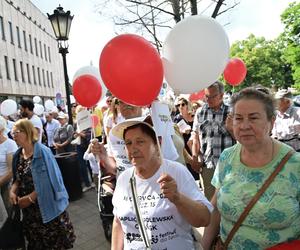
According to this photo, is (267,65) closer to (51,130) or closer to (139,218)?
(51,130)

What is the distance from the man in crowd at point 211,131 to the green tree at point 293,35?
25.3 metres

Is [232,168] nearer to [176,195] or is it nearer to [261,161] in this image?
[261,161]

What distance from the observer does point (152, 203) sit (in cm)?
194

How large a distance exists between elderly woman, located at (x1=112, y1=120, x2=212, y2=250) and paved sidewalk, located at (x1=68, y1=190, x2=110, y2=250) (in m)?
2.48

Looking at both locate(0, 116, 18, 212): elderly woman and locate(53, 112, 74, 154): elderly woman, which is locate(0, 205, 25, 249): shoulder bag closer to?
locate(0, 116, 18, 212): elderly woman

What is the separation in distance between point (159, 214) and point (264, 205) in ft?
2.07

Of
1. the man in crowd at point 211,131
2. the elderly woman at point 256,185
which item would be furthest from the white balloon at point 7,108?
the elderly woman at point 256,185

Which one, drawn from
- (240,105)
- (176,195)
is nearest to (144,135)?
(176,195)

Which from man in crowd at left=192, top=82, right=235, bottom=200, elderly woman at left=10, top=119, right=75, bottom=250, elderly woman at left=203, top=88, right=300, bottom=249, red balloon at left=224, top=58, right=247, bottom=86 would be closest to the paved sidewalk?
elderly woman at left=10, top=119, right=75, bottom=250

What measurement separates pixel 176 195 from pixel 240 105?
0.74 m

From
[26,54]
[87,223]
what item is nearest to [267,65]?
[26,54]

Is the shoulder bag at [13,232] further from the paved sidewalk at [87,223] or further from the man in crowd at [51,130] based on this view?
the man in crowd at [51,130]

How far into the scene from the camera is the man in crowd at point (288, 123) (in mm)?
5230

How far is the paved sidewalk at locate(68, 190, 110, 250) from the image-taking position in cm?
441
